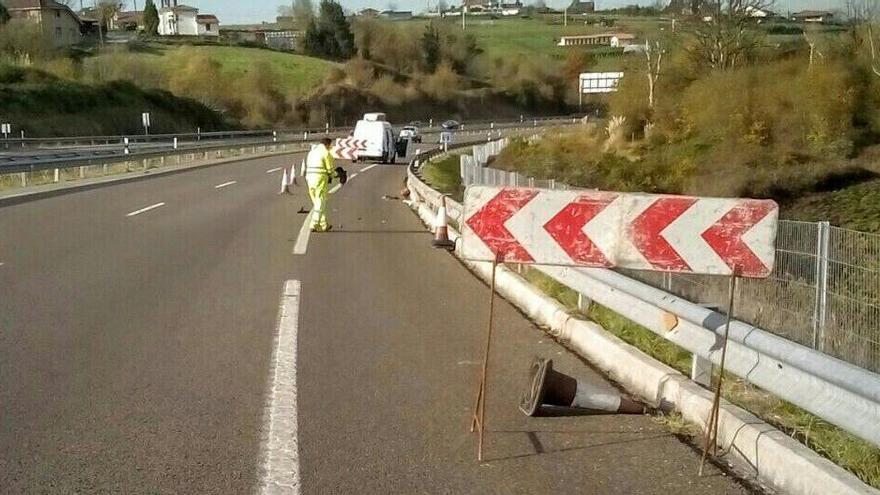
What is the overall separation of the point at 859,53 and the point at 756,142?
6.69 meters

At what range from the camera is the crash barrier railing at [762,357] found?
4940mm

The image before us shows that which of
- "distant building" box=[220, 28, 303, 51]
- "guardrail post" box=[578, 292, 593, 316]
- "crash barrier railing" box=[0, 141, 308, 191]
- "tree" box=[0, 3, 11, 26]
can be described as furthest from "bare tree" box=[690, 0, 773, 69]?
"distant building" box=[220, 28, 303, 51]

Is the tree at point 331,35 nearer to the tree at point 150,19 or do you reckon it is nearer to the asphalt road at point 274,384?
the tree at point 150,19

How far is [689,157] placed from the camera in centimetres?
5003

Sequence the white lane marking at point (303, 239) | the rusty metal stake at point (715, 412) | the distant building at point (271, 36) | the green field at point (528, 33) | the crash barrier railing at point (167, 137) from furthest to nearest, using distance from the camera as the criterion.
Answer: the distant building at point (271, 36)
the green field at point (528, 33)
the crash barrier railing at point (167, 137)
the white lane marking at point (303, 239)
the rusty metal stake at point (715, 412)

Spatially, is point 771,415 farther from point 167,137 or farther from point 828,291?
point 167,137

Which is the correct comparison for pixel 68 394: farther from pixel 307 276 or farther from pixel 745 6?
pixel 745 6

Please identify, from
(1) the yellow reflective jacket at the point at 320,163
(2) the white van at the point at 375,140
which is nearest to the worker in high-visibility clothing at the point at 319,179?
(1) the yellow reflective jacket at the point at 320,163

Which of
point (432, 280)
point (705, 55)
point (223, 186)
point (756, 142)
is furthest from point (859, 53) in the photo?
point (432, 280)

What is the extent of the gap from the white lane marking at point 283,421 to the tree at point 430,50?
390 feet

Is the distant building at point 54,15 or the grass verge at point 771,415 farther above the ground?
the distant building at point 54,15

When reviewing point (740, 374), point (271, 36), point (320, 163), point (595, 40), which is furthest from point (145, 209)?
point (271, 36)

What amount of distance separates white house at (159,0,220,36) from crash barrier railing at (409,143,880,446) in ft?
525

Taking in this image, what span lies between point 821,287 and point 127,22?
16458 cm
